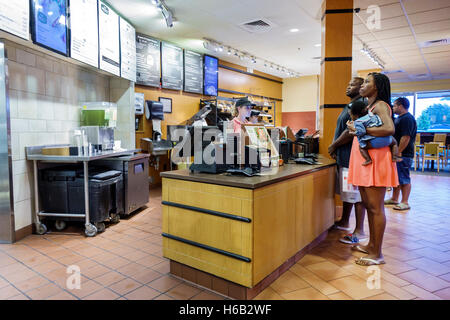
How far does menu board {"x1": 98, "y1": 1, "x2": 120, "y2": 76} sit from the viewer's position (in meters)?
4.32

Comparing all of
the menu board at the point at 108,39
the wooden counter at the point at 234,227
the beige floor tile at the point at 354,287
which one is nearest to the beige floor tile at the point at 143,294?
the wooden counter at the point at 234,227

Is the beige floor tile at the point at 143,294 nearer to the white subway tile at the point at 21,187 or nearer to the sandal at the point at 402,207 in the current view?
the white subway tile at the point at 21,187

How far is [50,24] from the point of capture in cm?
330

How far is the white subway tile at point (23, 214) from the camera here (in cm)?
341

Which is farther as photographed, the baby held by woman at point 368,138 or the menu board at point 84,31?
the menu board at point 84,31

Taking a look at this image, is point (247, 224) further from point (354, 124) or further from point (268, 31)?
point (268, 31)

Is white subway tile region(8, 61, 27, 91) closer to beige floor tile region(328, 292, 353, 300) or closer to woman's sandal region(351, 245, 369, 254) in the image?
beige floor tile region(328, 292, 353, 300)

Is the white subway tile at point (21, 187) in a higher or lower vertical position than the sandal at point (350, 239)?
higher

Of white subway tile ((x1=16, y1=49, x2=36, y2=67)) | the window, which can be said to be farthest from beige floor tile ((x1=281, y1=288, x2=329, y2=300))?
Answer: the window

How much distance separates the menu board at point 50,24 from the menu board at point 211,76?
443 centimetres

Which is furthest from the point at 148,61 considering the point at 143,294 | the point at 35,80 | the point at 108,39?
the point at 143,294

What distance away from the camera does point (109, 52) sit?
455 cm

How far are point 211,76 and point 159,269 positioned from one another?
6.21 meters
